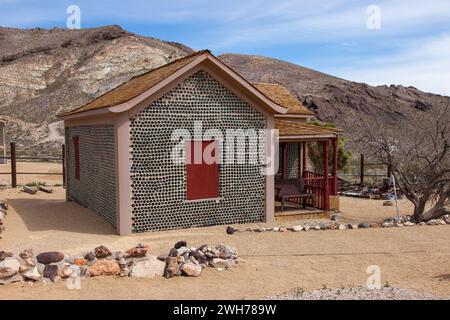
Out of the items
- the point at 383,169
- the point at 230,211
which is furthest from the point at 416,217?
the point at 383,169

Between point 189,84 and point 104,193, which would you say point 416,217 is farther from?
point 104,193

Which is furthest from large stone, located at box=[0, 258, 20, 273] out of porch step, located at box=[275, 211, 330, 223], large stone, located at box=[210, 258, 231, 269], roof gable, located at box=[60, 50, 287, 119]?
porch step, located at box=[275, 211, 330, 223]

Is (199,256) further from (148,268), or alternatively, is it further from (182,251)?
(148,268)

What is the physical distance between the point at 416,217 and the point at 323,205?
116 inches

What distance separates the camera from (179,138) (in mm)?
12180

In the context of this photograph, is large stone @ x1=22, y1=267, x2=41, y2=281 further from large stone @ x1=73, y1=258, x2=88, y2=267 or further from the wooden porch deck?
the wooden porch deck

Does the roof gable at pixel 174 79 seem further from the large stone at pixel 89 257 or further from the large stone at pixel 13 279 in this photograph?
the large stone at pixel 13 279

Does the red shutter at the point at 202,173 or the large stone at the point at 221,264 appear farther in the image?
the red shutter at the point at 202,173

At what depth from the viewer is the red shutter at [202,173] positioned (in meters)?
12.3

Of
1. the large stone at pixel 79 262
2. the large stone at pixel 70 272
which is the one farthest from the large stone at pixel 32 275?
the large stone at pixel 79 262

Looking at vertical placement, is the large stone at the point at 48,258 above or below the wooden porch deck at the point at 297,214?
above

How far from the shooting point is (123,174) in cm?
1138

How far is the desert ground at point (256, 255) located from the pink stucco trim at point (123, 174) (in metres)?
0.43

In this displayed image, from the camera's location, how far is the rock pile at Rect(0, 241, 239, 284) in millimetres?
7328
